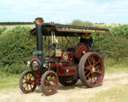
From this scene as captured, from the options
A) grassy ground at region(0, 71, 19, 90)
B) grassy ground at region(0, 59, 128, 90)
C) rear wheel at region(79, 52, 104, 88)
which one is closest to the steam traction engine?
rear wheel at region(79, 52, 104, 88)

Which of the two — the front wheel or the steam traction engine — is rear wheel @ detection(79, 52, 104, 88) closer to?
the steam traction engine

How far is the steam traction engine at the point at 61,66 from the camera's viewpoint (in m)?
15.3

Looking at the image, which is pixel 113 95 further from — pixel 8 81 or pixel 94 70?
pixel 8 81

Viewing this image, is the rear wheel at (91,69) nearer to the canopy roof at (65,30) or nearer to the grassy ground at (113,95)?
the canopy roof at (65,30)

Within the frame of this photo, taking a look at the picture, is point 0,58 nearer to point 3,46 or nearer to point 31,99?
point 3,46

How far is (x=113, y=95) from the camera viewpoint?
1440 centimetres

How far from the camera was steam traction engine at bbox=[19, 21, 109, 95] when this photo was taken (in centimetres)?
1525

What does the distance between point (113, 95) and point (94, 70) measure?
247cm

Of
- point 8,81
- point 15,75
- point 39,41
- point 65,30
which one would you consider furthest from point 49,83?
point 15,75

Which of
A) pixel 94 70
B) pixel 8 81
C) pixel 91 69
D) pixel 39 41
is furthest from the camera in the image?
pixel 8 81

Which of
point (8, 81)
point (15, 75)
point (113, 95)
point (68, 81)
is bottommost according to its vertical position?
point (15, 75)

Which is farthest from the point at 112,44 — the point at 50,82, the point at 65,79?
the point at 50,82

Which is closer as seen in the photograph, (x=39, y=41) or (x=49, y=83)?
(x=49, y=83)

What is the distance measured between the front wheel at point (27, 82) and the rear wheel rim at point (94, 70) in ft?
6.08
